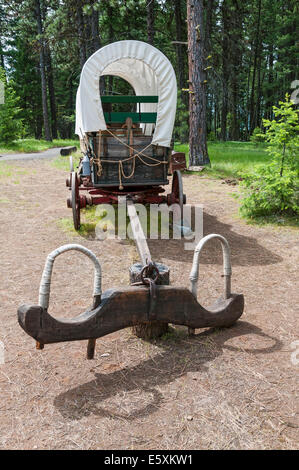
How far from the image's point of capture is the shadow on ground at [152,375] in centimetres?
269

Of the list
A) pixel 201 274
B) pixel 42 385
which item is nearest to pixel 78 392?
pixel 42 385

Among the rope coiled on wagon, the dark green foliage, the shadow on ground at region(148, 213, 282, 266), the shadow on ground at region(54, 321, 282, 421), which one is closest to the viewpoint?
the shadow on ground at region(54, 321, 282, 421)

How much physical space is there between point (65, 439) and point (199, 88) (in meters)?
12.1

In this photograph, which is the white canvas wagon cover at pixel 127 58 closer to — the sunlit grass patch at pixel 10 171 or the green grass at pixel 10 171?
the green grass at pixel 10 171

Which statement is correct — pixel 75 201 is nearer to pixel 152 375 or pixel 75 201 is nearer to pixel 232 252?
pixel 232 252

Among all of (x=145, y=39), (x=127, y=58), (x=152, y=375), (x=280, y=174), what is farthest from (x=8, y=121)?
(x=152, y=375)

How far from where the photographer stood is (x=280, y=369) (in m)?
3.11

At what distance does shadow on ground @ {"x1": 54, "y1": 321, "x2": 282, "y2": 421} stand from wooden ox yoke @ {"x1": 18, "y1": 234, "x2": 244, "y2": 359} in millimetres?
167

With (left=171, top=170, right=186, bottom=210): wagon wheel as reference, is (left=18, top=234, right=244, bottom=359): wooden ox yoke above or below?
below

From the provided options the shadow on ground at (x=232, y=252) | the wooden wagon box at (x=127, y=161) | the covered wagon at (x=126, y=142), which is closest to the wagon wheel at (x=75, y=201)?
the covered wagon at (x=126, y=142)

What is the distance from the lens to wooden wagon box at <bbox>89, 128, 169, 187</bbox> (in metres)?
6.48

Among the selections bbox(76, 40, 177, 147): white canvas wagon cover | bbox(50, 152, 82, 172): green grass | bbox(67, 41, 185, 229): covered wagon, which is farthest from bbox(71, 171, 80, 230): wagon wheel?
bbox(50, 152, 82, 172): green grass

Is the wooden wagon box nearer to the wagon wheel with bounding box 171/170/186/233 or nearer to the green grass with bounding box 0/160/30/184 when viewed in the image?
the wagon wheel with bounding box 171/170/186/233

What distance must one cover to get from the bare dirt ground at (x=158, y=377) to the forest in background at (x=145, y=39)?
881 cm
